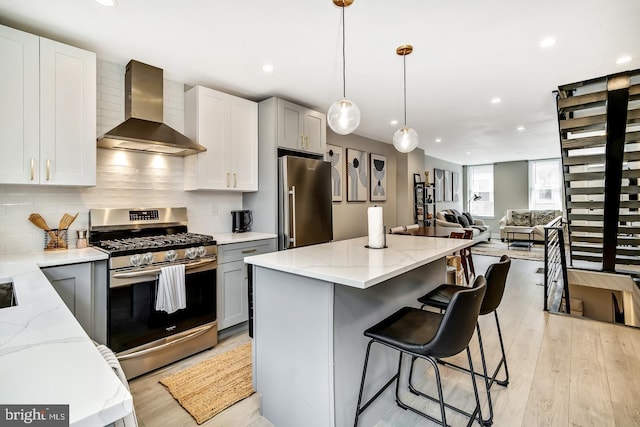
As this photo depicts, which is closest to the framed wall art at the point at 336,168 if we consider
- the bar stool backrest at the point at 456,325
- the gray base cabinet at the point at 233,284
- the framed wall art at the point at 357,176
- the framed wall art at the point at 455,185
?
the framed wall art at the point at 357,176

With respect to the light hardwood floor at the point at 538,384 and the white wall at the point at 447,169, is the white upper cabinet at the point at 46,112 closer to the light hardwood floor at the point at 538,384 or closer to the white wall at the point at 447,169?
the light hardwood floor at the point at 538,384

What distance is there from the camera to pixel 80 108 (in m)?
2.38

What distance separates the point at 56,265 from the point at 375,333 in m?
2.06

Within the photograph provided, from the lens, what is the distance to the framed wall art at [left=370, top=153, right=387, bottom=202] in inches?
241

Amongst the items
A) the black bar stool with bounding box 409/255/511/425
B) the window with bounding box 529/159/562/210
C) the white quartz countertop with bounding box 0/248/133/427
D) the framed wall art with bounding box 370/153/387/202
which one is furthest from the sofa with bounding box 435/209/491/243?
the white quartz countertop with bounding box 0/248/133/427

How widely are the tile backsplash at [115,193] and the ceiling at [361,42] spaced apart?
0.30 metres

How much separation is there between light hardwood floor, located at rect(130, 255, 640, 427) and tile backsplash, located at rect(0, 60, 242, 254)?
1391 mm

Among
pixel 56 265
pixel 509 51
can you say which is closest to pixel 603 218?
pixel 509 51

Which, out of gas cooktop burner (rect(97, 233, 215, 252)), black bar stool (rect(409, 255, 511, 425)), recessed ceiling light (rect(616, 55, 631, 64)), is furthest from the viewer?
recessed ceiling light (rect(616, 55, 631, 64))

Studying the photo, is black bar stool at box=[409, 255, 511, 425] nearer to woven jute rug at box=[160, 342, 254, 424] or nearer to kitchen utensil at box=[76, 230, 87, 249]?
woven jute rug at box=[160, 342, 254, 424]

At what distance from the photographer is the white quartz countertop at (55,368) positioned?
56 cm

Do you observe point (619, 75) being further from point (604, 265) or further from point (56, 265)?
point (56, 265)

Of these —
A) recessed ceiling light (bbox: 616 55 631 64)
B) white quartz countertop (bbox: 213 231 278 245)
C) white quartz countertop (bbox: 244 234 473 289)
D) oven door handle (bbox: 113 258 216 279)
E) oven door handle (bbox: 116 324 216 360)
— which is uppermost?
recessed ceiling light (bbox: 616 55 631 64)

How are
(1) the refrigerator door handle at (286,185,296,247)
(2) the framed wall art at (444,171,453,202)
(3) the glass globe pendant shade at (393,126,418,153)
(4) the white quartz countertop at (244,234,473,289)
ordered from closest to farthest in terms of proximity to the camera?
(4) the white quartz countertop at (244,234,473,289) < (3) the glass globe pendant shade at (393,126,418,153) < (1) the refrigerator door handle at (286,185,296,247) < (2) the framed wall art at (444,171,453,202)
